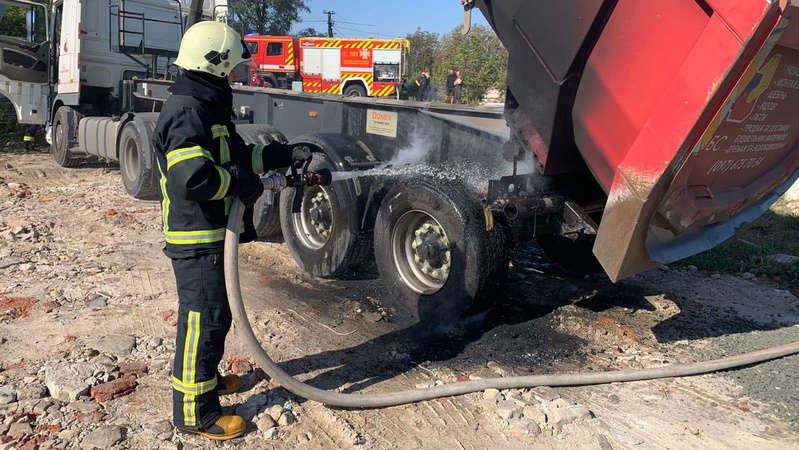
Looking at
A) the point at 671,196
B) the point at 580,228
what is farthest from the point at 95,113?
the point at 671,196

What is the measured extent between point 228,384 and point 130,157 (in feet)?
20.6

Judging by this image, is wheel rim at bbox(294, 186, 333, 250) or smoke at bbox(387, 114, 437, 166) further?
wheel rim at bbox(294, 186, 333, 250)

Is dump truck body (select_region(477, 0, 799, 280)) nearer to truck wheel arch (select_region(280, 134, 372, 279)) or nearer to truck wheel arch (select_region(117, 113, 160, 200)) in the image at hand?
truck wheel arch (select_region(280, 134, 372, 279))

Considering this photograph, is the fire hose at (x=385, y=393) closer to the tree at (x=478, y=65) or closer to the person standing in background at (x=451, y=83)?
the person standing in background at (x=451, y=83)

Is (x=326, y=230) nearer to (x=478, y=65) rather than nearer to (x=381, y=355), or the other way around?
(x=381, y=355)

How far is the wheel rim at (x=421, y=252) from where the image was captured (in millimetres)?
4555

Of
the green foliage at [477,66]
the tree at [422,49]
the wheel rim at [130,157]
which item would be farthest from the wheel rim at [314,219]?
the tree at [422,49]

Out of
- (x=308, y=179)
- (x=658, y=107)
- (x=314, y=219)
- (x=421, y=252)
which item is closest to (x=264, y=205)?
(x=314, y=219)

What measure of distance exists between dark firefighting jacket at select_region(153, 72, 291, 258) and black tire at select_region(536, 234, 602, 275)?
333cm

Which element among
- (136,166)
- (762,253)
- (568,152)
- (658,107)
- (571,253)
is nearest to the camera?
(658,107)

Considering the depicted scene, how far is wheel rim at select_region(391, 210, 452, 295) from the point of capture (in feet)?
14.9

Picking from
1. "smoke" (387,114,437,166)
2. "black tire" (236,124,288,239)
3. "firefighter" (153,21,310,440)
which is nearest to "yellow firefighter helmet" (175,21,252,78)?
"firefighter" (153,21,310,440)

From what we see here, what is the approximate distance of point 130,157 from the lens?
8.83 m

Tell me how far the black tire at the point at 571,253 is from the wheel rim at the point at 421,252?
1.47 metres
